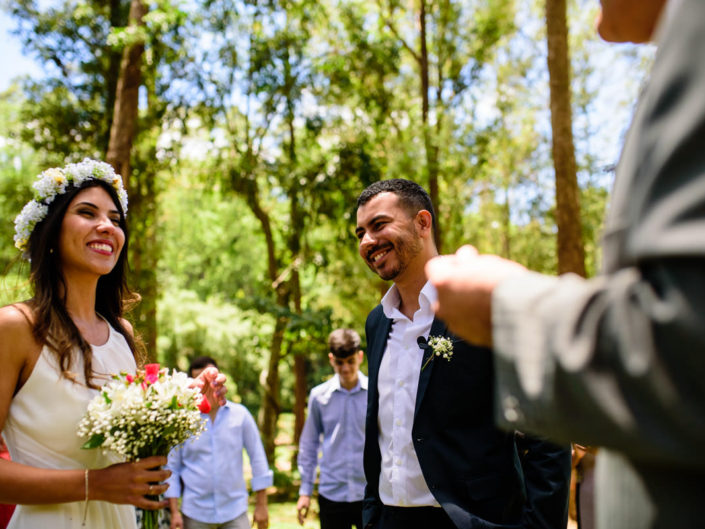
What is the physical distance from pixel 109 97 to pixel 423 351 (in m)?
13.6

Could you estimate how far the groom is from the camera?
2.66 m

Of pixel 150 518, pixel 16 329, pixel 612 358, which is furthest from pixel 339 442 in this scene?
pixel 612 358

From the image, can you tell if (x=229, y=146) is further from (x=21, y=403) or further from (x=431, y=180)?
(x=21, y=403)

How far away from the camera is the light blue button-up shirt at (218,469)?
5566 mm

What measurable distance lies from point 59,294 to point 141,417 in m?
0.83

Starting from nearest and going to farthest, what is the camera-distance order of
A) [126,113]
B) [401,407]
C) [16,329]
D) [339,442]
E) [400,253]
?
[16,329] < [401,407] < [400,253] < [339,442] < [126,113]

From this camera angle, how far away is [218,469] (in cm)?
569

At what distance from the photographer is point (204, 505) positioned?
18.2 ft

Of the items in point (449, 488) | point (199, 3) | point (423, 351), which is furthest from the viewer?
point (199, 3)

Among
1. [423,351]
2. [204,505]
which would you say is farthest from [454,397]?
[204,505]

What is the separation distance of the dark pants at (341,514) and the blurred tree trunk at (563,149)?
4.99 metres

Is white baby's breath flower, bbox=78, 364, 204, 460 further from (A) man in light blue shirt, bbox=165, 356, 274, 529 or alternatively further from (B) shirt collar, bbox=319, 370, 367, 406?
(B) shirt collar, bbox=319, 370, 367, 406

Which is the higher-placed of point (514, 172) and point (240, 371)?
point (514, 172)

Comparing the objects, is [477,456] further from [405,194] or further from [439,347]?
[405,194]
